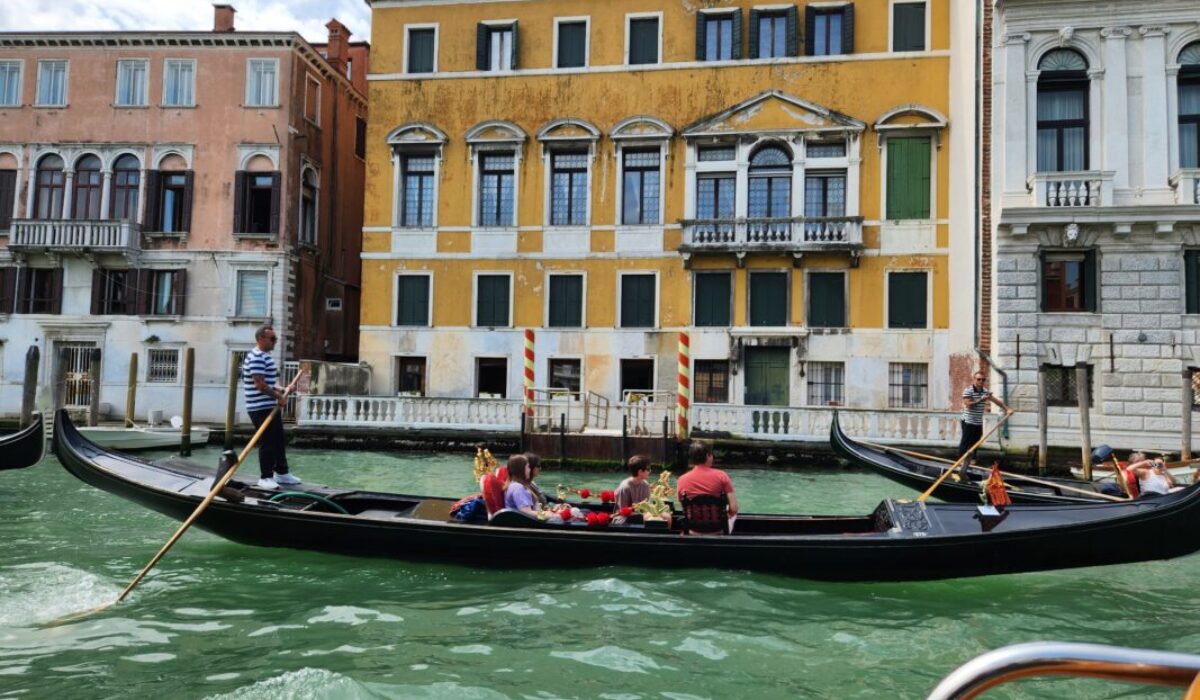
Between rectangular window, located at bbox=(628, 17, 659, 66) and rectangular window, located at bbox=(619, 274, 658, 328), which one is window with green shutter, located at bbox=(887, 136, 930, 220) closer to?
rectangular window, located at bbox=(619, 274, 658, 328)

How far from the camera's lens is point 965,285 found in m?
13.5

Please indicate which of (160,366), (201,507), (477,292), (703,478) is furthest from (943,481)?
(160,366)

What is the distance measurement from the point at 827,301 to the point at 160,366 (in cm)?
1198

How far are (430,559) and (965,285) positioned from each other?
34.7ft

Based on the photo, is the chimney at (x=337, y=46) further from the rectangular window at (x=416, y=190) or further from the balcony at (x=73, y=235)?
the balcony at (x=73, y=235)

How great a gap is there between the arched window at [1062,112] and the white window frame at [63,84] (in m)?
16.8

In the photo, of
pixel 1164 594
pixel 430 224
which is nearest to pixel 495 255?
pixel 430 224

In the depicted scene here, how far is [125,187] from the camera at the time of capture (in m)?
16.7

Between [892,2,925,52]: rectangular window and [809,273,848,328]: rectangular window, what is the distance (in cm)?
376

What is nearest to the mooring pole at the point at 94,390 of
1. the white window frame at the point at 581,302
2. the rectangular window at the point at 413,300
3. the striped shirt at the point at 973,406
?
the rectangular window at the point at 413,300

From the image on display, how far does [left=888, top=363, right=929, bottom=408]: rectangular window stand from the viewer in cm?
1391

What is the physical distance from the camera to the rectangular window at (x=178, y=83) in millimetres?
16688

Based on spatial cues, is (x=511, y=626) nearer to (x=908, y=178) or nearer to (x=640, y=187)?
(x=640, y=187)

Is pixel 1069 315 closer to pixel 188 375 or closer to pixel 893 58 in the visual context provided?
pixel 893 58
